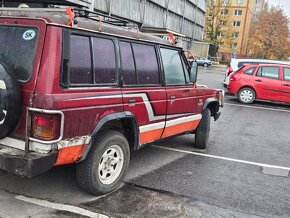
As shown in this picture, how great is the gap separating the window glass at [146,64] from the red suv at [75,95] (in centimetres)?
1

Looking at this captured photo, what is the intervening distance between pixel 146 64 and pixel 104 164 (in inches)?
60.7

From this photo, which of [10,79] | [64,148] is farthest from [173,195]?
[10,79]

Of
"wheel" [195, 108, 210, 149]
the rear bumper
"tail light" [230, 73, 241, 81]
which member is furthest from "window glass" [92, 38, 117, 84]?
"tail light" [230, 73, 241, 81]

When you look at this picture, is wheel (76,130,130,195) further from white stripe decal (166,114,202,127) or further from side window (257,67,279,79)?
side window (257,67,279,79)

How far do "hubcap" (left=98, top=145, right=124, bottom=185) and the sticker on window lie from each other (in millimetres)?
1555

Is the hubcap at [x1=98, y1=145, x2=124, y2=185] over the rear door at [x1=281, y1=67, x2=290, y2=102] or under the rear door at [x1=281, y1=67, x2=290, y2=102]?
under

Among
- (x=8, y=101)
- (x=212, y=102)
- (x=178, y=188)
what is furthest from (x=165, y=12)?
(x=8, y=101)

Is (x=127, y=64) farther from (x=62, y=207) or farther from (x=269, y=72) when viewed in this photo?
(x=269, y=72)

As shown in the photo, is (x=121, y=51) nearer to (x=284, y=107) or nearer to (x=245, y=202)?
(x=245, y=202)

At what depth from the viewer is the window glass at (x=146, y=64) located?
5.04m

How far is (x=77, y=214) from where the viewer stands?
4.01 meters

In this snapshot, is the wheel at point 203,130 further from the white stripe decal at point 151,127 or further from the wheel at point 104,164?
the wheel at point 104,164

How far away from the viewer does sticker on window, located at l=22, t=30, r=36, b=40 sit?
12.9ft

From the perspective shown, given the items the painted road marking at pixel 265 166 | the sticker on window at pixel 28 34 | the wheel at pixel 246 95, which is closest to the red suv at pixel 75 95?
the sticker on window at pixel 28 34
